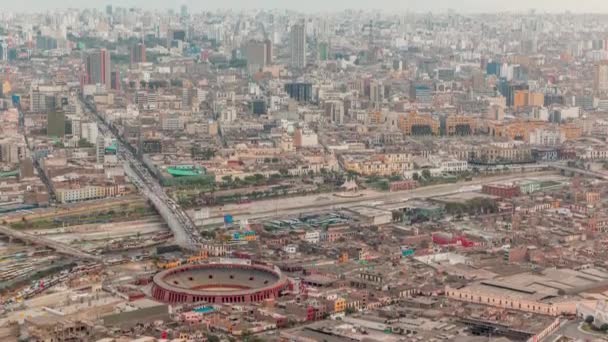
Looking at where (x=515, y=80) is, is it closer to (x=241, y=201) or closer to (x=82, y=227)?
(x=241, y=201)

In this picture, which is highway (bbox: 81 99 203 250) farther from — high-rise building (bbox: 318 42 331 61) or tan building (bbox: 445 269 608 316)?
high-rise building (bbox: 318 42 331 61)

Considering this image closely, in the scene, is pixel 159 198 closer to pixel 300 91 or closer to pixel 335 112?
pixel 335 112

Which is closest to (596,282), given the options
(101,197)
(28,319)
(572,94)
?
(28,319)

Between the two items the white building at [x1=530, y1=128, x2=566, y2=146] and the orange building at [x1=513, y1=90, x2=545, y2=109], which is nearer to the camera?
the white building at [x1=530, y1=128, x2=566, y2=146]

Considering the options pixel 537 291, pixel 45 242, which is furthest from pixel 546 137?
pixel 537 291

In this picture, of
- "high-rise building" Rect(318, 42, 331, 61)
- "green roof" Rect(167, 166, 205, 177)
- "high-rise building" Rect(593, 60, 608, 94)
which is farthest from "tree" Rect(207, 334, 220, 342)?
"high-rise building" Rect(318, 42, 331, 61)

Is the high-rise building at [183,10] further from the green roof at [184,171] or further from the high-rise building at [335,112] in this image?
the green roof at [184,171]

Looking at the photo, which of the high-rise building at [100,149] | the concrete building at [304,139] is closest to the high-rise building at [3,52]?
the concrete building at [304,139]
